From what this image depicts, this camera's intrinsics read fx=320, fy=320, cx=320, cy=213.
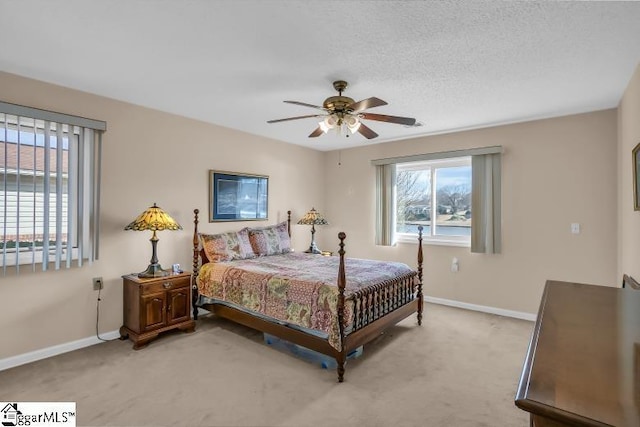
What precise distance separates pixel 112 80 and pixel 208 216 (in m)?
1.92

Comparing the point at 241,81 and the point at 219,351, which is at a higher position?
the point at 241,81

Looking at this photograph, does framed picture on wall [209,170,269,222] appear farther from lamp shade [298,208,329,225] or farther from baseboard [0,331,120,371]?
baseboard [0,331,120,371]

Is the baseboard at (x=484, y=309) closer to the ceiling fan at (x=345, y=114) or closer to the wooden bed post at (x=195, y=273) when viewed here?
the ceiling fan at (x=345, y=114)

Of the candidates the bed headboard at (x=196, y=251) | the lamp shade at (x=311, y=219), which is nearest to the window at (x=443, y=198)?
the lamp shade at (x=311, y=219)

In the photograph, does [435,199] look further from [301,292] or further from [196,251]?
[196,251]

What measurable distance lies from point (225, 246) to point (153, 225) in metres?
0.99

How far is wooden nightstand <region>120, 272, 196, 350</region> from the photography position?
10.5 feet

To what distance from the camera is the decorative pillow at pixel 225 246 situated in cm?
396

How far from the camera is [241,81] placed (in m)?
2.90

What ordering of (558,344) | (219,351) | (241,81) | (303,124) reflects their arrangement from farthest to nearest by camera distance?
(303,124)
(219,351)
(241,81)
(558,344)

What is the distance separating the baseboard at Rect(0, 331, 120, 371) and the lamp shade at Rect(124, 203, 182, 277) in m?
0.72

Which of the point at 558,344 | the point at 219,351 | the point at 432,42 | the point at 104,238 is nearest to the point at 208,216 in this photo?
the point at 104,238

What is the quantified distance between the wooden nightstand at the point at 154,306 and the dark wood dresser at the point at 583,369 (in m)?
3.27

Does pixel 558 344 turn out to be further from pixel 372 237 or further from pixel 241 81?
pixel 372 237
